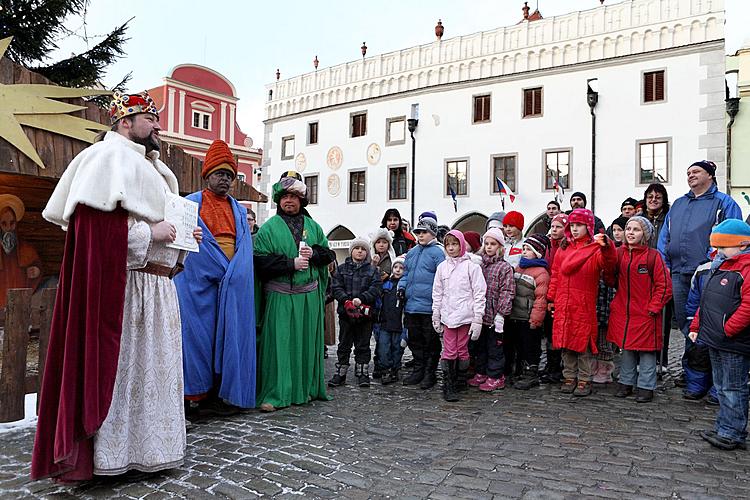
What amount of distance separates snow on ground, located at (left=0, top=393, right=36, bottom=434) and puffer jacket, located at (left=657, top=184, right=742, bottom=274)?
229 inches

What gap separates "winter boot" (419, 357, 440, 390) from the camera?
5.92 meters

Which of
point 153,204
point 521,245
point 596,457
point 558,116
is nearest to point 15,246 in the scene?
point 153,204

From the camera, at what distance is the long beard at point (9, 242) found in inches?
316

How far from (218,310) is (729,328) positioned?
3753mm

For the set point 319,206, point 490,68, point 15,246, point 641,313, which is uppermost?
point 490,68

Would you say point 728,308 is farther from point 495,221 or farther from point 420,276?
point 495,221

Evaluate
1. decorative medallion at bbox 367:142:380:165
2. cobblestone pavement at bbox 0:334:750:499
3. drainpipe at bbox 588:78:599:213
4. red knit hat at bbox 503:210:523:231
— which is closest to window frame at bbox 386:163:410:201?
decorative medallion at bbox 367:142:380:165

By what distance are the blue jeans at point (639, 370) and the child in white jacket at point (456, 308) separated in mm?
1431

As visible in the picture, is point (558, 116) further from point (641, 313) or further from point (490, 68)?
point (641, 313)

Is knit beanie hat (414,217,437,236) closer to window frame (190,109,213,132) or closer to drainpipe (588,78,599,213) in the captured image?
drainpipe (588,78,599,213)

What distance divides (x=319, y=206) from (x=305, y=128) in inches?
151

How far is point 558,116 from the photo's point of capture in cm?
2047

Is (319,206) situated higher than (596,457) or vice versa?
(319,206)

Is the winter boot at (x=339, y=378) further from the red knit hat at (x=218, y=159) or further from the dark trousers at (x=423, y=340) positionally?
the red knit hat at (x=218, y=159)
